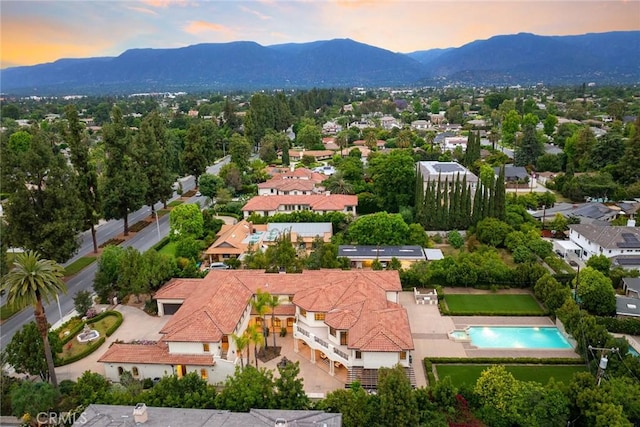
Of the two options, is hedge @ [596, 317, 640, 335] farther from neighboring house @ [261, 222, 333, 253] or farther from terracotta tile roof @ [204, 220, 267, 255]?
terracotta tile roof @ [204, 220, 267, 255]

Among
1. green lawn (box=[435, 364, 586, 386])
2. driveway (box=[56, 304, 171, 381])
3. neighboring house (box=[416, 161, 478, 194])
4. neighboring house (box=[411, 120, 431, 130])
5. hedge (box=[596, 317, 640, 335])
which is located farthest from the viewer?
neighboring house (box=[411, 120, 431, 130])

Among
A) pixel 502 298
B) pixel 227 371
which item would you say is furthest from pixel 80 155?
pixel 502 298

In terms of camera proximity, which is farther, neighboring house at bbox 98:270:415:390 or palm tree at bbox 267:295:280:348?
palm tree at bbox 267:295:280:348

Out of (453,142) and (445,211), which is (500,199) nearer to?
(445,211)

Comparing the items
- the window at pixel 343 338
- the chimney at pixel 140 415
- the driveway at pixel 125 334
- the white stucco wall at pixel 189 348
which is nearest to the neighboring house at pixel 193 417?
the chimney at pixel 140 415

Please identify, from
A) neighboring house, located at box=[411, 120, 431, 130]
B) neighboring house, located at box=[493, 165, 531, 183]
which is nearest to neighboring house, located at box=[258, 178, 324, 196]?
neighboring house, located at box=[493, 165, 531, 183]

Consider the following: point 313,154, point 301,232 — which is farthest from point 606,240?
point 313,154
